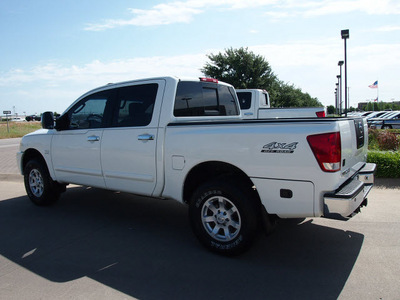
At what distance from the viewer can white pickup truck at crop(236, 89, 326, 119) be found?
10664 millimetres

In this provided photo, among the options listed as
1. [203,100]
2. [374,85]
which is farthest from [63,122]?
[374,85]

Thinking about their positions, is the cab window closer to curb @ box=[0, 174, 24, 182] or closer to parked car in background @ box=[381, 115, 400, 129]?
curb @ box=[0, 174, 24, 182]

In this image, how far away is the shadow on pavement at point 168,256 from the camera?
328cm

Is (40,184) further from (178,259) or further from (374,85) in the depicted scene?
(374,85)

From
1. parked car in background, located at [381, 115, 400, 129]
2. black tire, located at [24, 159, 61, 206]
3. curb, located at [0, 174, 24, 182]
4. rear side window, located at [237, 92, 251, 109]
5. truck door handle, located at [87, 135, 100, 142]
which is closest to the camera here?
truck door handle, located at [87, 135, 100, 142]

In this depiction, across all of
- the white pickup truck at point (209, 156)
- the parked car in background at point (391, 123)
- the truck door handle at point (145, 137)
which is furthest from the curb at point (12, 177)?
the parked car in background at point (391, 123)

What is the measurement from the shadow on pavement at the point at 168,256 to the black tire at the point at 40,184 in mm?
448

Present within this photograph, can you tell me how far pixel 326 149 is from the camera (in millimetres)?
3240

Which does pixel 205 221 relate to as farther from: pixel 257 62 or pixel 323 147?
pixel 257 62

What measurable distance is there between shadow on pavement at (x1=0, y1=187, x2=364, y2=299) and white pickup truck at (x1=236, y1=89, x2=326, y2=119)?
6.20m

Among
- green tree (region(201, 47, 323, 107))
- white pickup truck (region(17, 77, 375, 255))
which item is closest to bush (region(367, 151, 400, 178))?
white pickup truck (region(17, 77, 375, 255))

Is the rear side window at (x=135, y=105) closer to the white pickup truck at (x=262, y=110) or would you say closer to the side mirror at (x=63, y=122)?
the side mirror at (x=63, y=122)

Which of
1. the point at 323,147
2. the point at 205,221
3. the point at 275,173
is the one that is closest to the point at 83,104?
the point at 205,221

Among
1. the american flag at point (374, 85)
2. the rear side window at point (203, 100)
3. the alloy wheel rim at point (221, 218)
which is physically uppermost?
the american flag at point (374, 85)
